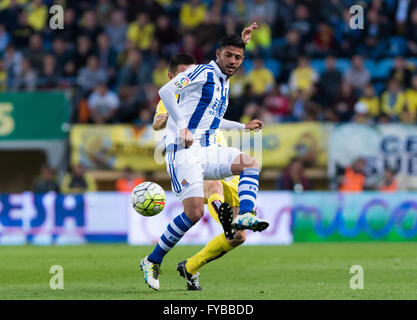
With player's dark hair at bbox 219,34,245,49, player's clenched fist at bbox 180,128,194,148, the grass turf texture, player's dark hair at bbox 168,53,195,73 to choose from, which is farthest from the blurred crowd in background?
player's clenched fist at bbox 180,128,194,148

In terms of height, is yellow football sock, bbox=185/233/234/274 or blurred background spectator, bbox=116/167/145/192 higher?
yellow football sock, bbox=185/233/234/274

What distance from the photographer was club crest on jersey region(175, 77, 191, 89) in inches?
334

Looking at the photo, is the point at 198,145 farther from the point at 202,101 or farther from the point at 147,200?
the point at 147,200

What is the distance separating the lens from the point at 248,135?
1717cm

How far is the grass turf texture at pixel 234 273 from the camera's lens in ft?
27.5

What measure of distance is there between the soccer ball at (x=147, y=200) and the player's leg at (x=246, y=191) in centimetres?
106

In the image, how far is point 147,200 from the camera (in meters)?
9.05

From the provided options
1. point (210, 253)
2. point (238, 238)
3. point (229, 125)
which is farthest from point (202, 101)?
point (210, 253)

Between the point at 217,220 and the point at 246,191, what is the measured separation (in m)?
0.80

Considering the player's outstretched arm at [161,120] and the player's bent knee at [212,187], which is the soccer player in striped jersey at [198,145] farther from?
the player's bent knee at [212,187]

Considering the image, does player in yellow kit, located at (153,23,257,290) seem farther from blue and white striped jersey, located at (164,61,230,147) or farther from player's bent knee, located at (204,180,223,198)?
blue and white striped jersey, located at (164,61,230,147)

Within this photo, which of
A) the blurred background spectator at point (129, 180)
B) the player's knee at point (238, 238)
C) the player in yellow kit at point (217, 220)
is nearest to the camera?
the player in yellow kit at point (217, 220)

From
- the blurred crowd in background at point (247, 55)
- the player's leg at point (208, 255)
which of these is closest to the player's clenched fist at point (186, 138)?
the player's leg at point (208, 255)

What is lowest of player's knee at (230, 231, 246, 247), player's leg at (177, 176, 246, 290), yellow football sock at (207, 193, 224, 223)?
player's leg at (177, 176, 246, 290)
